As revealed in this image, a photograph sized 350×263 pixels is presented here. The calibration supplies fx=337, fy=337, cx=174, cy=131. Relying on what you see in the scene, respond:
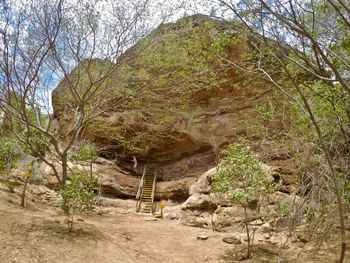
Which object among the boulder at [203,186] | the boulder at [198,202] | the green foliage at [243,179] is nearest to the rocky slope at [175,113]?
the boulder at [203,186]

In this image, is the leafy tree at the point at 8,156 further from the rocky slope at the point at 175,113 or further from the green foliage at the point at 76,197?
the green foliage at the point at 76,197

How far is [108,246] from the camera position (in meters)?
6.69

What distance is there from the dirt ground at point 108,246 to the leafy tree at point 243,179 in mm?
765

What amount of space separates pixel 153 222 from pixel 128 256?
435 cm

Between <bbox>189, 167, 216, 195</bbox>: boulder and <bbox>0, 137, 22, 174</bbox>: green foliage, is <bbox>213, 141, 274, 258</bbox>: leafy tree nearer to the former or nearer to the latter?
<bbox>189, 167, 216, 195</bbox>: boulder

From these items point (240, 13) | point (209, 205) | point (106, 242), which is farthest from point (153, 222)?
point (240, 13)

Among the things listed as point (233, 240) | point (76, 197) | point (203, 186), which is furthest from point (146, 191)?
point (76, 197)

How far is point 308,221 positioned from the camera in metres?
6.90

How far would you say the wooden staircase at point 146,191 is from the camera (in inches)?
515

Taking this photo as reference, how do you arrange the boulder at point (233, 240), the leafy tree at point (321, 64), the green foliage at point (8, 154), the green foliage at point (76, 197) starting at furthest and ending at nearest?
the green foliage at point (8, 154) < the boulder at point (233, 240) < the green foliage at point (76, 197) < the leafy tree at point (321, 64)

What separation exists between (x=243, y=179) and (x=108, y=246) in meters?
3.09

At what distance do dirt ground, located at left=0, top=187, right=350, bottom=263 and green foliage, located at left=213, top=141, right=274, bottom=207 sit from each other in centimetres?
126

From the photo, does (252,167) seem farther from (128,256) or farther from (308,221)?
(128,256)

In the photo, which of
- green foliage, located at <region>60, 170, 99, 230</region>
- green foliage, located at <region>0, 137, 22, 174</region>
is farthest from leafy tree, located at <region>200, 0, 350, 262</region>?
green foliage, located at <region>0, 137, 22, 174</region>
